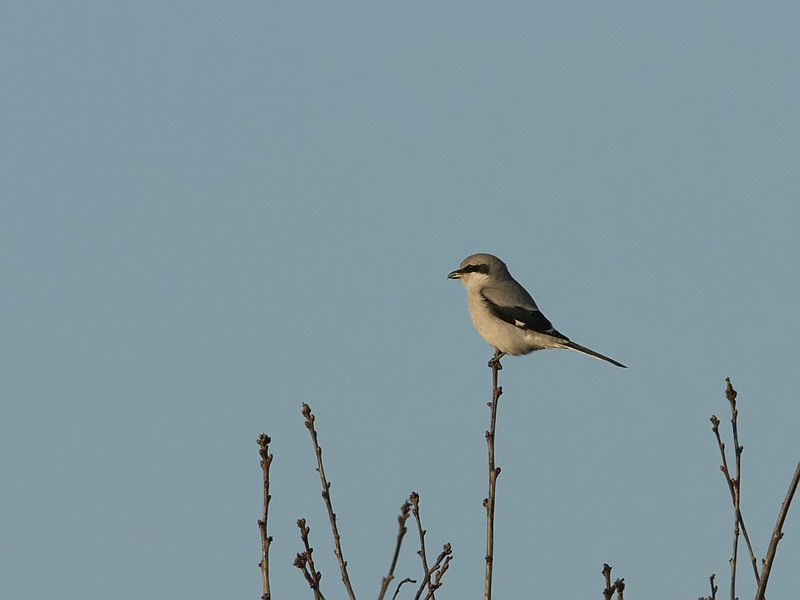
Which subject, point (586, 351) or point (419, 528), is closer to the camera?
point (419, 528)

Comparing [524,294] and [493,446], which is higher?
[524,294]

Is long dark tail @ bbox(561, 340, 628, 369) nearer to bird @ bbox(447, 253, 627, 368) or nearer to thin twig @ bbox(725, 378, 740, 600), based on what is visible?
bird @ bbox(447, 253, 627, 368)

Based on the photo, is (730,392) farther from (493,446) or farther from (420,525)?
(420,525)

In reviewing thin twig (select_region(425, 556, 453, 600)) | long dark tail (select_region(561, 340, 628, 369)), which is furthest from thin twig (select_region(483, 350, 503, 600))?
long dark tail (select_region(561, 340, 628, 369))

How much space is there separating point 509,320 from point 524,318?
137 millimetres

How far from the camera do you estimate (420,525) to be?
468 cm

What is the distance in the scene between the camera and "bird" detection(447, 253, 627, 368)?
10477mm

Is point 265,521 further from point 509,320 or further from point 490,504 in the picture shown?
point 509,320

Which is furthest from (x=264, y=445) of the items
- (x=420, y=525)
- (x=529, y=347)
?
(x=529, y=347)

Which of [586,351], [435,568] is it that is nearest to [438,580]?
[435,568]

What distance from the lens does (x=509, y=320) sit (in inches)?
416

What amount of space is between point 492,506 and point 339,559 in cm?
76

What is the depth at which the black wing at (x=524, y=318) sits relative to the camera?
10.5 meters

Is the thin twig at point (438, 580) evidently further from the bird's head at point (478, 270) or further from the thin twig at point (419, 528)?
the bird's head at point (478, 270)
